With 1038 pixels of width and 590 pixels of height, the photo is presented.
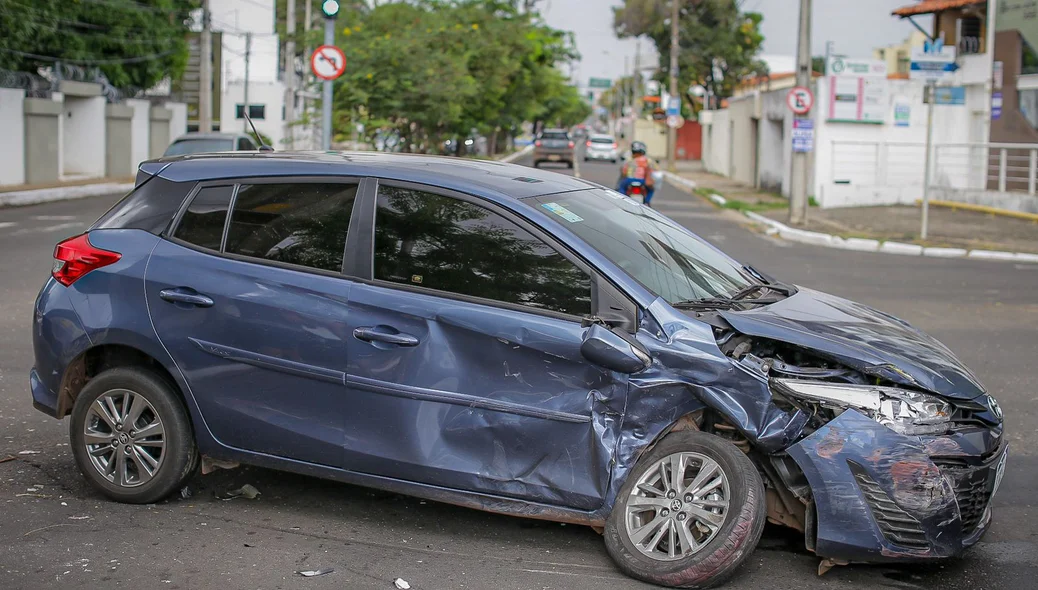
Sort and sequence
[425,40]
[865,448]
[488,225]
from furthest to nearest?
[425,40], [488,225], [865,448]

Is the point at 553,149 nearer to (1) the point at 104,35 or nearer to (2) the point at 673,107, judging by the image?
(2) the point at 673,107

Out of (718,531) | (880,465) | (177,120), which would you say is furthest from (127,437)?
(177,120)

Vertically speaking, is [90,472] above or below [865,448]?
below

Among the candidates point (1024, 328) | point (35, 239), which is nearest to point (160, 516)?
point (1024, 328)

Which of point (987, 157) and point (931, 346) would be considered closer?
point (931, 346)

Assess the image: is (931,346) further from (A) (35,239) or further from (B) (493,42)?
(B) (493,42)

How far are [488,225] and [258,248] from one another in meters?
1.12

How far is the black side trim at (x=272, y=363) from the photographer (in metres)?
4.76

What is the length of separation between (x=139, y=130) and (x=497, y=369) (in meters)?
36.0

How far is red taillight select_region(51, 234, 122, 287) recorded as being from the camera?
17.1 feet

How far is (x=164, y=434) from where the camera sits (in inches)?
198

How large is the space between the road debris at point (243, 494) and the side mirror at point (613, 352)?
1.99 meters

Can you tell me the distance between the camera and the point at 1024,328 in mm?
10898

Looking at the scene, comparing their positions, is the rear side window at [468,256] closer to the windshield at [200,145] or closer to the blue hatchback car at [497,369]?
the blue hatchback car at [497,369]
